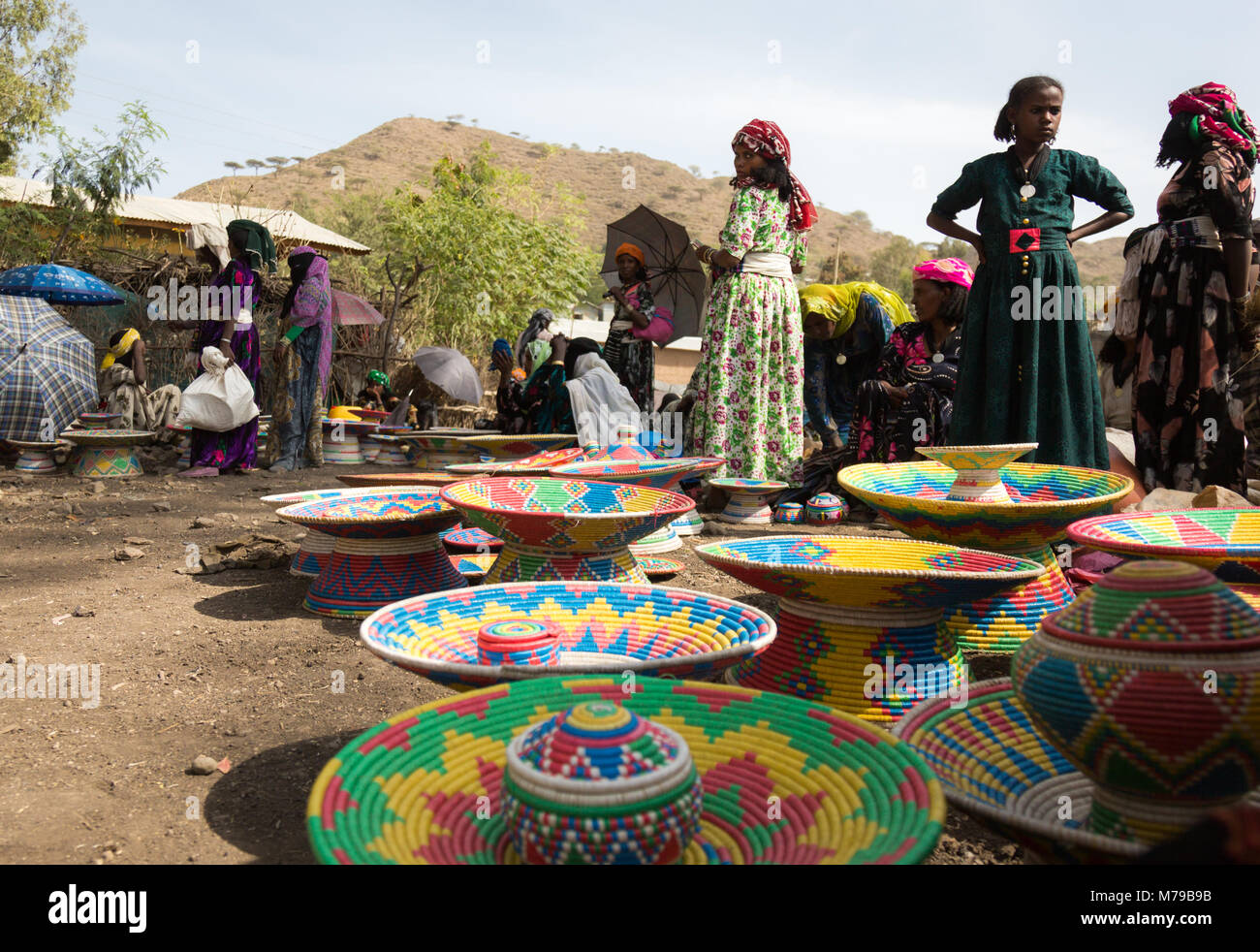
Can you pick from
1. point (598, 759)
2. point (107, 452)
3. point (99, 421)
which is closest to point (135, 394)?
point (99, 421)

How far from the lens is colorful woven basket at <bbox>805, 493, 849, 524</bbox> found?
228 inches

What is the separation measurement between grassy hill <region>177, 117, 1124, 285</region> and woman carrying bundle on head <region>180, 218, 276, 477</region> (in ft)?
155

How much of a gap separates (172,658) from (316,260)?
6345 mm

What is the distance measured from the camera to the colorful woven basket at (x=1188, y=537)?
2.39m

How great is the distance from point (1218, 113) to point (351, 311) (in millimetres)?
11172

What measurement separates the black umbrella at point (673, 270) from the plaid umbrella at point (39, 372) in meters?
5.68

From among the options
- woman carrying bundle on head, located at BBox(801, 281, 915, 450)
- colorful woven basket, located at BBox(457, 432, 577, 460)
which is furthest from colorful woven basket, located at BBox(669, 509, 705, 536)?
woman carrying bundle on head, located at BBox(801, 281, 915, 450)

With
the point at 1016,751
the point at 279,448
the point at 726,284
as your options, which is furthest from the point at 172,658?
the point at 279,448

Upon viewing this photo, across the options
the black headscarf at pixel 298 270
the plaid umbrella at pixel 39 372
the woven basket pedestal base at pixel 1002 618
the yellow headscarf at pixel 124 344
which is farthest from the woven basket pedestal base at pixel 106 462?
the woven basket pedestal base at pixel 1002 618

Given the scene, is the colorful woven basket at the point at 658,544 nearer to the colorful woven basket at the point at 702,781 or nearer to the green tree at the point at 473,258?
the colorful woven basket at the point at 702,781

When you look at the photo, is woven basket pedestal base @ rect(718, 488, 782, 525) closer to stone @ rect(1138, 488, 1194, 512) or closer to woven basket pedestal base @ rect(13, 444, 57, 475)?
stone @ rect(1138, 488, 1194, 512)

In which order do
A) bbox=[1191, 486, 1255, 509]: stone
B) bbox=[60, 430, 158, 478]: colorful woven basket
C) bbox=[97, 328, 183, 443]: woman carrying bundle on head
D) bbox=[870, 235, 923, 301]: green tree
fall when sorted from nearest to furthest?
bbox=[1191, 486, 1255, 509]: stone → bbox=[60, 430, 158, 478]: colorful woven basket → bbox=[97, 328, 183, 443]: woman carrying bundle on head → bbox=[870, 235, 923, 301]: green tree

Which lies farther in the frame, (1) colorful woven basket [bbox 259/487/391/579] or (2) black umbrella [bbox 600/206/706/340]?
(2) black umbrella [bbox 600/206/706/340]

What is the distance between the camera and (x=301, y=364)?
28.9ft
